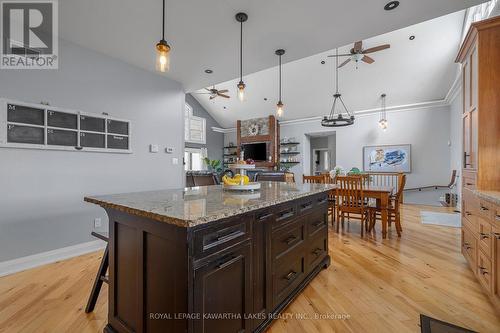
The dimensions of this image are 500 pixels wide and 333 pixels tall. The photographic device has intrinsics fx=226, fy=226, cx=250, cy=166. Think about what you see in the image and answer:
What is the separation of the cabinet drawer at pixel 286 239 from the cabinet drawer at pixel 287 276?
0.09 m

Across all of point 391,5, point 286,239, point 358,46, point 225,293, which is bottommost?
point 225,293

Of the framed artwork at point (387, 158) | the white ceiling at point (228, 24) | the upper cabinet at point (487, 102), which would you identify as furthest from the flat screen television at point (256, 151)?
the upper cabinet at point (487, 102)

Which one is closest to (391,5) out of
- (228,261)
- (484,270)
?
(484,270)

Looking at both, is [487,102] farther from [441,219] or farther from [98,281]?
[98,281]

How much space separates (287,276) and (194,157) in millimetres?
8487

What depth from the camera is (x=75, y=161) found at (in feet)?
9.26

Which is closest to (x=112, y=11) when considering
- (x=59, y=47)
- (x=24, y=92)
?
(x=59, y=47)

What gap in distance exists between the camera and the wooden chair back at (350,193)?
11.3ft

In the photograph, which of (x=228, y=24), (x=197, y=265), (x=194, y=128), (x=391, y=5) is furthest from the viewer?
(x=194, y=128)

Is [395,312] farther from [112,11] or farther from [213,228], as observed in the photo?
[112,11]

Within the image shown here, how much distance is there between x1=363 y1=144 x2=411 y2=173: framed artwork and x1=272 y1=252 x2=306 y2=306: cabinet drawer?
19.9 feet

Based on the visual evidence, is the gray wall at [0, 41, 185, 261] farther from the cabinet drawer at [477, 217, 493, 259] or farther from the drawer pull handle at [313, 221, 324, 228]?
the cabinet drawer at [477, 217, 493, 259]

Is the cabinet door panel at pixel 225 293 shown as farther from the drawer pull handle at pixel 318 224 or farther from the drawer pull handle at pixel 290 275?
the drawer pull handle at pixel 318 224

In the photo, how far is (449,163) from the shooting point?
6090 millimetres
